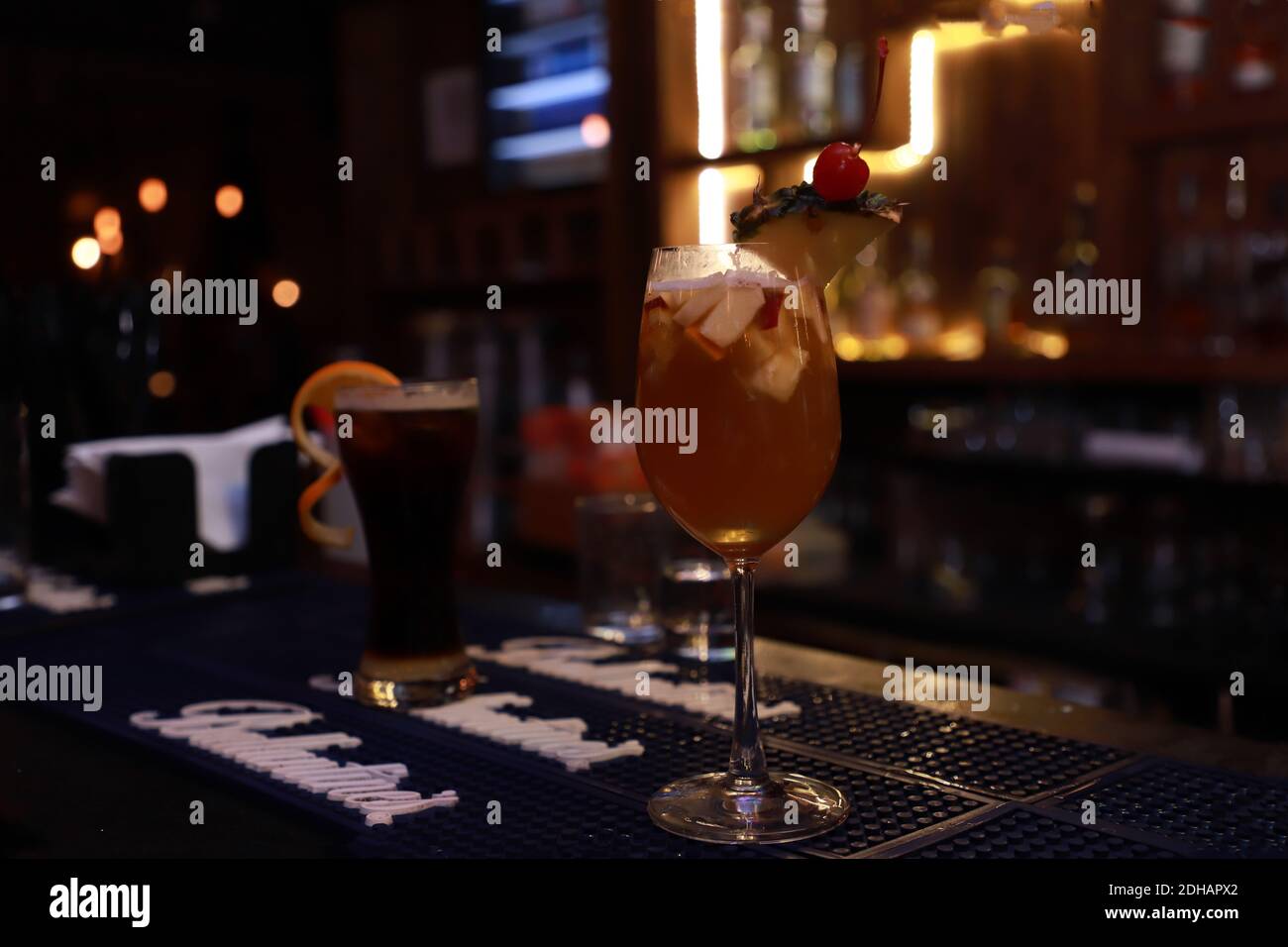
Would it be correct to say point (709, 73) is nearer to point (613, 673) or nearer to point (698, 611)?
point (698, 611)

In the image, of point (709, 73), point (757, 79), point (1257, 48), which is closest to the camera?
point (1257, 48)

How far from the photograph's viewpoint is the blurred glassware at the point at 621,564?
140 cm

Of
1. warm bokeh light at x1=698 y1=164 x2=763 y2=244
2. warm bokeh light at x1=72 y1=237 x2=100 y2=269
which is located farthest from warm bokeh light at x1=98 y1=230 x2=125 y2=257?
warm bokeh light at x1=698 y1=164 x2=763 y2=244

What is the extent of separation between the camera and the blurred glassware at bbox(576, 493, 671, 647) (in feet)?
4.60

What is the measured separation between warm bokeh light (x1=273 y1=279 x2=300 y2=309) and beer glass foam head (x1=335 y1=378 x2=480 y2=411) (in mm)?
3892

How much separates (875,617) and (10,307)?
1.83 metres

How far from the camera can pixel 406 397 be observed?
3.93 feet

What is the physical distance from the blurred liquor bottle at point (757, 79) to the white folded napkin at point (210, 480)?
214 cm

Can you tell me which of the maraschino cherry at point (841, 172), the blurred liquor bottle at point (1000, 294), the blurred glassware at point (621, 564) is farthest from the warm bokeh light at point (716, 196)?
the maraschino cherry at point (841, 172)

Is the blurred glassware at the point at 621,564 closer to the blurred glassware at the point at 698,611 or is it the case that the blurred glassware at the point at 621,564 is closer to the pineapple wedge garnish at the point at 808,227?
the blurred glassware at the point at 698,611

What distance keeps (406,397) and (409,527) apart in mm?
121

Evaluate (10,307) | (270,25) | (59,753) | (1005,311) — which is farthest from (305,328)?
(59,753)

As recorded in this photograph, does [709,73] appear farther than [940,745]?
Yes

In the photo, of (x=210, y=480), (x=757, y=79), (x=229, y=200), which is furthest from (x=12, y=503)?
(x=229, y=200)
